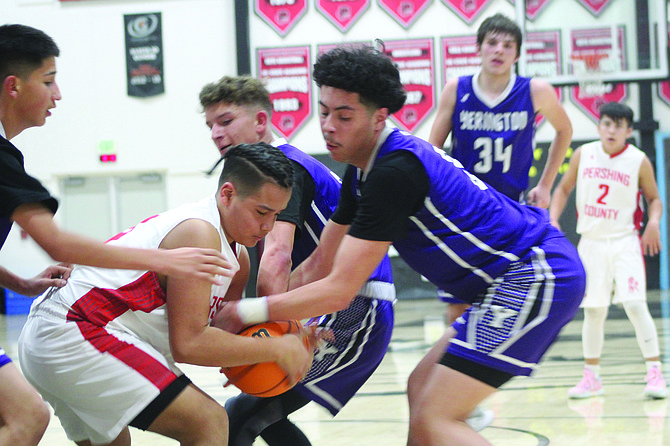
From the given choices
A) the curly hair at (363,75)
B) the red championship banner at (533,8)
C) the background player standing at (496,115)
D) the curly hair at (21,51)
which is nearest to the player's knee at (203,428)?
the curly hair at (363,75)

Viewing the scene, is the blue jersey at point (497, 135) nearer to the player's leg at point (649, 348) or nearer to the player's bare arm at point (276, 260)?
the player's leg at point (649, 348)

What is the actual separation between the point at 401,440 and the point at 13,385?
7.16 feet

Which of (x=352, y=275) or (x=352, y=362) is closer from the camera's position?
(x=352, y=275)

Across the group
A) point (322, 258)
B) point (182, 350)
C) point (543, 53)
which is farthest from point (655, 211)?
point (182, 350)

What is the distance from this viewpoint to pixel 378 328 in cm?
303

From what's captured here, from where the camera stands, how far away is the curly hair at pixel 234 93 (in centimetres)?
309

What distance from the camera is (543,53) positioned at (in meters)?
8.56

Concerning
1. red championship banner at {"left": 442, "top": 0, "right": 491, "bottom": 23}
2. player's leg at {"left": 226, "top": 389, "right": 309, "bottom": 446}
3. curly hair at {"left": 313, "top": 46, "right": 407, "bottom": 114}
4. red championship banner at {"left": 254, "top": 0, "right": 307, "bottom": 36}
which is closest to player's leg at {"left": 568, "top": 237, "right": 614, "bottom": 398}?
player's leg at {"left": 226, "top": 389, "right": 309, "bottom": 446}

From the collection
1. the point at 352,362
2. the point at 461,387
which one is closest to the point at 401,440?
the point at 352,362

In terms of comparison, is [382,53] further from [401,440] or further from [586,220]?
[586,220]

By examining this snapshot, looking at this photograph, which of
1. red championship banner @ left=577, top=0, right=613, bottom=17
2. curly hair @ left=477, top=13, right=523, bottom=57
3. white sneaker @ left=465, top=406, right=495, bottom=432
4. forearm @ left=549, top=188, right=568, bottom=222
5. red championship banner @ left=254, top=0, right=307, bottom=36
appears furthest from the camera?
red championship banner @ left=254, top=0, right=307, bottom=36

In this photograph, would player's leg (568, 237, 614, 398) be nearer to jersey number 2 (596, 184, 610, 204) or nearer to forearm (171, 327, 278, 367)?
jersey number 2 (596, 184, 610, 204)

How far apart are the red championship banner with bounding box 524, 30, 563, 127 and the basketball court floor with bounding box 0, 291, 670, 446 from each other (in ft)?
10.1

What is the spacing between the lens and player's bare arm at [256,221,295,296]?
2.75 meters
